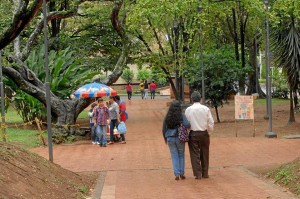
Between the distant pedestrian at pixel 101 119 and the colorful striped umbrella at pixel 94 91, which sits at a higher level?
the colorful striped umbrella at pixel 94 91

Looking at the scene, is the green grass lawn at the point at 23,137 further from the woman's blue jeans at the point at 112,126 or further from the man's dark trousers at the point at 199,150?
the man's dark trousers at the point at 199,150

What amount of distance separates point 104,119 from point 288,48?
784 centimetres

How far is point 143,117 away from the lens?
109 ft

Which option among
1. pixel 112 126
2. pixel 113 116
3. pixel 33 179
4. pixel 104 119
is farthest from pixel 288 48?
pixel 33 179

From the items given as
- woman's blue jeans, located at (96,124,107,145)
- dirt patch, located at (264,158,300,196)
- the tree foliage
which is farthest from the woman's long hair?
the tree foliage

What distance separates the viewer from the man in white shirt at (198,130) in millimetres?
11836

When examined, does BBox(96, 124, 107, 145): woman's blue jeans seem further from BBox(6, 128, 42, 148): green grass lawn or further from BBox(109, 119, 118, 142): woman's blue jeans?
BBox(6, 128, 42, 148): green grass lawn

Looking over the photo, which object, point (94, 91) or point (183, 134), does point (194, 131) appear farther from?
point (94, 91)

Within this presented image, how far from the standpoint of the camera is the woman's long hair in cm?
1184

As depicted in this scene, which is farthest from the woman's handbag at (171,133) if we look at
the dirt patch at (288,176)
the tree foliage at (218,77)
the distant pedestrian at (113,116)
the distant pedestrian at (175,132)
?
the tree foliage at (218,77)

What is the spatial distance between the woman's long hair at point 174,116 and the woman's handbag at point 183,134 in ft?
0.33

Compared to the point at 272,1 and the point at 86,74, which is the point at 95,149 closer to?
the point at 86,74

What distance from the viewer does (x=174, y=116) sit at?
38.8 ft

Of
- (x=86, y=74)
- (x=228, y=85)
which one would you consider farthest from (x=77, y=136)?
(x=228, y=85)
